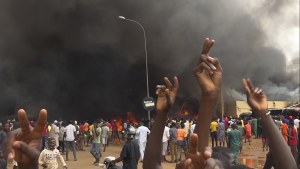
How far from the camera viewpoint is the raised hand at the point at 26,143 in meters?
1.73

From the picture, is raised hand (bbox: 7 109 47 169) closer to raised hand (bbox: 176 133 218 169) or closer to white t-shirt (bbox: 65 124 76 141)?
raised hand (bbox: 176 133 218 169)

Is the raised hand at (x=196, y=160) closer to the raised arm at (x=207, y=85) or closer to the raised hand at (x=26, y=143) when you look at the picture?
the raised arm at (x=207, y=85)

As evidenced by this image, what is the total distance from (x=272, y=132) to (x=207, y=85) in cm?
38

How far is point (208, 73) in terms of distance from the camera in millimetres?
2135

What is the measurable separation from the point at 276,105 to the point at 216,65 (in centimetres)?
3065

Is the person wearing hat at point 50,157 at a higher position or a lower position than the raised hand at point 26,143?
lower

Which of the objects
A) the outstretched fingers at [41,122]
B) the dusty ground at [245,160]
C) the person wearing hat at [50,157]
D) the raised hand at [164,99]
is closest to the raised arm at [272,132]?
the raised hand at [164,99]

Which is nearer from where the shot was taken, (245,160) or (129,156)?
(129,156)

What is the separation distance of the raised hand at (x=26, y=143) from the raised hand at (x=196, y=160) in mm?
583

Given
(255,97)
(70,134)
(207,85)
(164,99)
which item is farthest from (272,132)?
(70,134)

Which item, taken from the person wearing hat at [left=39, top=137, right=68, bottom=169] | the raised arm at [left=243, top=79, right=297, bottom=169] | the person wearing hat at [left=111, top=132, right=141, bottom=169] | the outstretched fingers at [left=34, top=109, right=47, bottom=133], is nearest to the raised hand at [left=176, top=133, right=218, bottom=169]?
the raised arm at [left=243, top=79, right=297, bottom=169]

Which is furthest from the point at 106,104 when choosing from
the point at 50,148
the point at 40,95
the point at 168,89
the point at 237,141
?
the point at 168,89

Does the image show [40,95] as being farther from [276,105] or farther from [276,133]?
[276,133]

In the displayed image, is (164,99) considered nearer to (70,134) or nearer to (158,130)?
(158,130)
